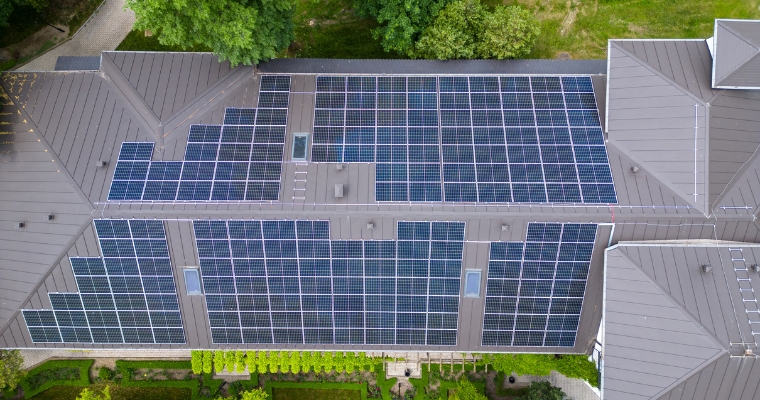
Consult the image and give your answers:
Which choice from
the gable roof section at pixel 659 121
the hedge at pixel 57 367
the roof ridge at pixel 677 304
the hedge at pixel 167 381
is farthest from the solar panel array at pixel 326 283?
the hedge at pixel 57 367

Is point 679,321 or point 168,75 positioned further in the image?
point 168,75

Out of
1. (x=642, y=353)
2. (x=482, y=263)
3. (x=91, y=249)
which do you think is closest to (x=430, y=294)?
(x=482, y=263)

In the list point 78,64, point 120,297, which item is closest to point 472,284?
point 120,297

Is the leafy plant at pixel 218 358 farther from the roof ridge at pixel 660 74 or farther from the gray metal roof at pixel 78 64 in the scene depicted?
the roof ridge at pixel 660 74

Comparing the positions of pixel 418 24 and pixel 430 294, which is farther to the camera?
pixel 418 24

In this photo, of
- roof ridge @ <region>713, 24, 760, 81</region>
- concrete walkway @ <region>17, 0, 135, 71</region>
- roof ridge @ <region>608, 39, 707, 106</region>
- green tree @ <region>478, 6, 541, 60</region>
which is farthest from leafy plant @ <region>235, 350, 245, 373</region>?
roof ridge @ <region>713, 24, 760, 81</region>

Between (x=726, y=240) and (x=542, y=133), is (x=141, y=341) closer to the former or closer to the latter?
(x=542, y=133)

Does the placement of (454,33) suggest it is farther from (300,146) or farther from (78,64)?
(78,64)
